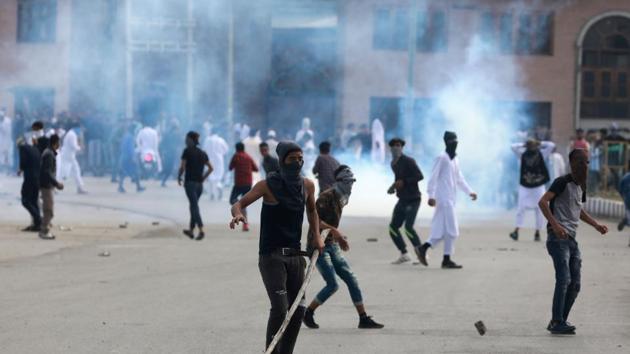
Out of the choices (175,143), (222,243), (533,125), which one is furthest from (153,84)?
(222,243)

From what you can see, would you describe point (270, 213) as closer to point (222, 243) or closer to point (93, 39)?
point (222, 243)

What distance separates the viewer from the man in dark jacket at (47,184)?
1795 cm

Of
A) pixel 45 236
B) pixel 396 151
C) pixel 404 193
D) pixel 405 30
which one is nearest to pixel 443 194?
pixel 404 193

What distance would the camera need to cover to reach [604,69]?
132 ft

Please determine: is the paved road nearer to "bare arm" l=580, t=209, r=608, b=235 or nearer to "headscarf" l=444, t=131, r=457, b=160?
"bare arm" l=580, t=209, r=608, b=235

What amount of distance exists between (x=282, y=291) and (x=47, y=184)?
33.7ft

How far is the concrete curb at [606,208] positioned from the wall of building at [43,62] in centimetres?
1536

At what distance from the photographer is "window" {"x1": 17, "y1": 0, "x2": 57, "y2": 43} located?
36594mm

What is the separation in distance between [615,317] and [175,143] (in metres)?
22.2

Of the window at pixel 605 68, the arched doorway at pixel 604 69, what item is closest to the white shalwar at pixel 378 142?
the arched doorway at pixel 604 69

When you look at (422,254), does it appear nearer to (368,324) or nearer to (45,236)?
(368,324)

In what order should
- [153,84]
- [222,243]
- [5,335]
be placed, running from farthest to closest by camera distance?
[153,84], [222,243], [5,335]

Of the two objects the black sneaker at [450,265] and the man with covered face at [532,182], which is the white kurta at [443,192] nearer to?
the black sneaker at [450,265]

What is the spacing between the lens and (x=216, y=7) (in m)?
35.8
